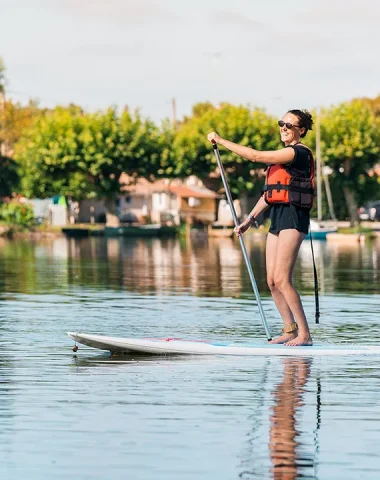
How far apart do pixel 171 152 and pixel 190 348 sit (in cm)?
9853

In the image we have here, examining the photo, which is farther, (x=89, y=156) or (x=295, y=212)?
(x=89, y=156)

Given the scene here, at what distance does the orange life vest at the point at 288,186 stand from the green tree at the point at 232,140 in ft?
307

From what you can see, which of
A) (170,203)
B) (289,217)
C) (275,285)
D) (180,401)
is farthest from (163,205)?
(180,401)

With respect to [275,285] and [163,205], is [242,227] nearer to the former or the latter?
[275,285]

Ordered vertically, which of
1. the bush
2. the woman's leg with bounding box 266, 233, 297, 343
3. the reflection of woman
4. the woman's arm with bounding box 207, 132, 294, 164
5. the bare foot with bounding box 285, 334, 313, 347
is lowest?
the bush

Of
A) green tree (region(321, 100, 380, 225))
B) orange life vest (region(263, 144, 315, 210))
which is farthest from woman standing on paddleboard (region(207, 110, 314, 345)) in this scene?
green tree (region(321, 100, 380, 225))

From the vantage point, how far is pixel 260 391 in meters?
13.3

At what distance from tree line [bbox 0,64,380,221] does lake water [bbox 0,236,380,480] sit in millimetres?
86241

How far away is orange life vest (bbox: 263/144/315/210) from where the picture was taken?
15.1 metres

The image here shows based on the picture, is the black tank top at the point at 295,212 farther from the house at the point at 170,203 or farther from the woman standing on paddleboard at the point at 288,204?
the house at the point at 170,203

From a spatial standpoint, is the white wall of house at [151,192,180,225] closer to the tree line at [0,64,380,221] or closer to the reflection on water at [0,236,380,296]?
the tree line at [0,64,380,221]

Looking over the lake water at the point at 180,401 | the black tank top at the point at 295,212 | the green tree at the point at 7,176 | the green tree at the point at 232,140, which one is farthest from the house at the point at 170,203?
the black tank top at the point at 295,212

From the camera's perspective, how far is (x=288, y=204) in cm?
1526

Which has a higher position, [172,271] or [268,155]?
[268,155]
